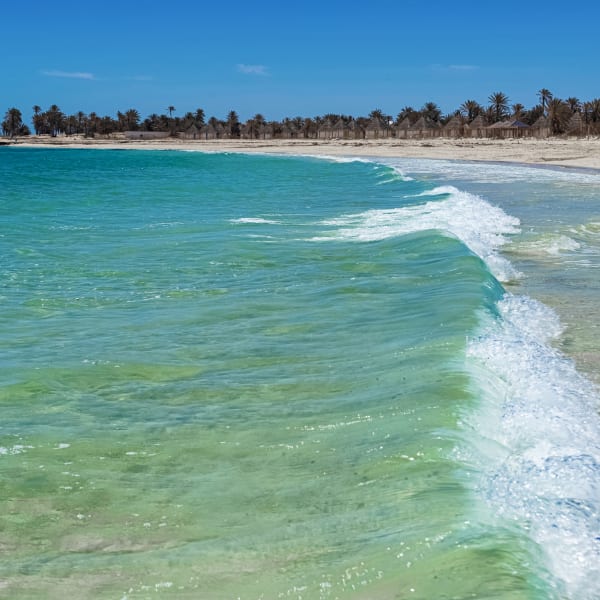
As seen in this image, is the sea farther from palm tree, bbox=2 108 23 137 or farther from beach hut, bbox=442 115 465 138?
palm tree, bbox=2 108 23 137

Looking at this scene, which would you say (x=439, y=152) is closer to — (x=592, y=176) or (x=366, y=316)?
(x=592, y=176)

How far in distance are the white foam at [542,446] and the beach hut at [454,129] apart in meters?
89.0

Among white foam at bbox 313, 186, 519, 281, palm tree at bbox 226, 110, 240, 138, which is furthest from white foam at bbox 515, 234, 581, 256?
palm tree at bbox 226, 110, 240, 138

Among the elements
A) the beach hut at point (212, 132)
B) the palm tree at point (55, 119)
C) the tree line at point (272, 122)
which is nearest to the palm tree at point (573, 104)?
the tree line at point (272, 122)

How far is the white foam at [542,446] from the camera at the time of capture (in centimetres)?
354

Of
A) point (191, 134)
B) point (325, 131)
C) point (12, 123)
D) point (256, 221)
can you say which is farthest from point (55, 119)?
point (256, 221)

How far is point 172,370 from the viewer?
662 centimetres

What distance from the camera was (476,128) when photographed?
92500mm

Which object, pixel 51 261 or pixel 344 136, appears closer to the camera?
pixel 51 261

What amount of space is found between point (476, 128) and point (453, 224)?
80626mm

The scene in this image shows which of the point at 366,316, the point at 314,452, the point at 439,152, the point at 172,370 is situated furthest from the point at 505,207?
the point at 439,152

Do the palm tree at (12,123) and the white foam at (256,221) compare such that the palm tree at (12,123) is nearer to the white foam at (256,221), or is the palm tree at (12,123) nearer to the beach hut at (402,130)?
the beach hut at (402,130)

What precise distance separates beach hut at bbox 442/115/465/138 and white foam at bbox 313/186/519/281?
246 ft

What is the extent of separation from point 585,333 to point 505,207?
13.0 m
